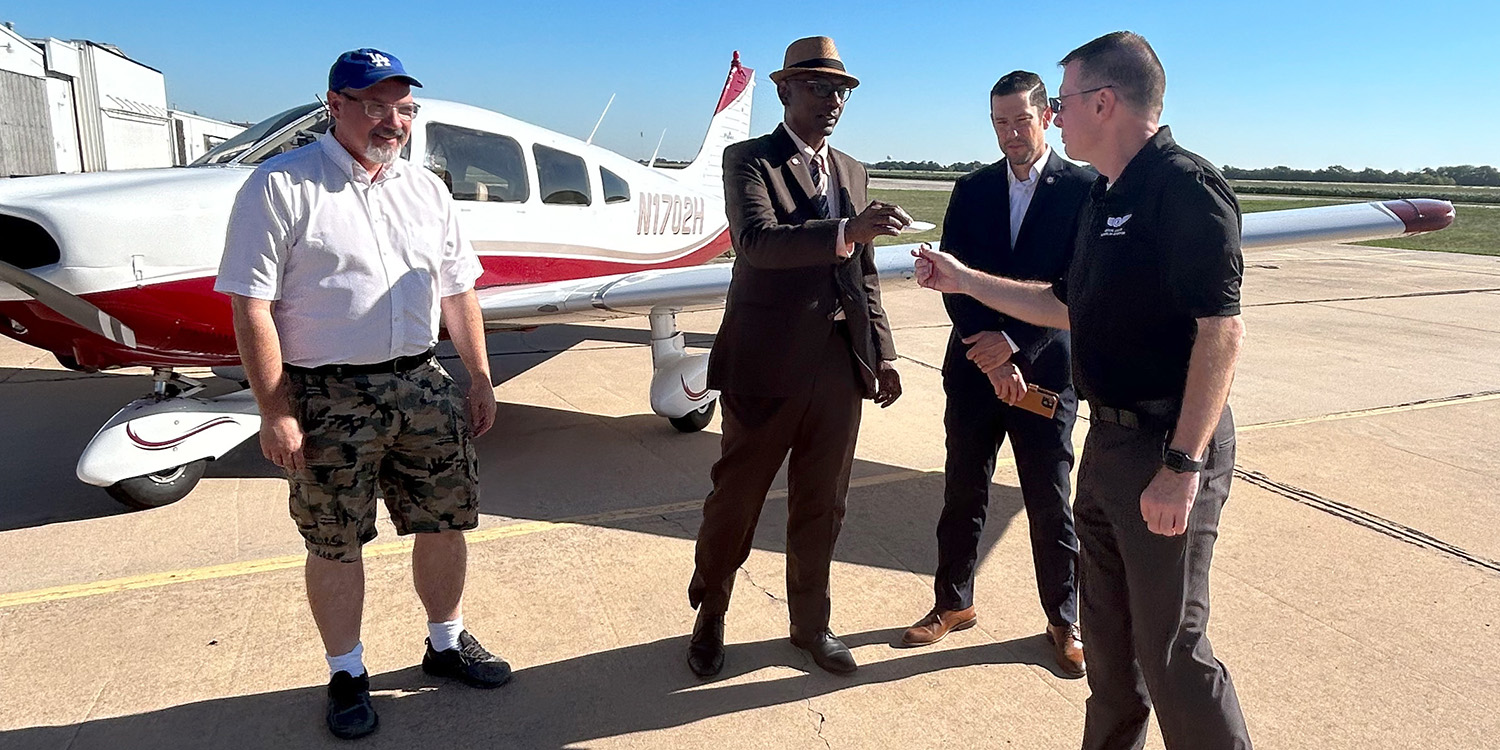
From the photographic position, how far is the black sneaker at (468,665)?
2.67m

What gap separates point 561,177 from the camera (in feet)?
21.0

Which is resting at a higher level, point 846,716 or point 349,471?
point 349,471

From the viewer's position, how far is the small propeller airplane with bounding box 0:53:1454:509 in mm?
3920

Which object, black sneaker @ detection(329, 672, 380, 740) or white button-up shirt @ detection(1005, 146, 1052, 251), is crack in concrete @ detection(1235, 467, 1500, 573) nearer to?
white button-up shirt @ detection(1005, 146, 1052, 251)

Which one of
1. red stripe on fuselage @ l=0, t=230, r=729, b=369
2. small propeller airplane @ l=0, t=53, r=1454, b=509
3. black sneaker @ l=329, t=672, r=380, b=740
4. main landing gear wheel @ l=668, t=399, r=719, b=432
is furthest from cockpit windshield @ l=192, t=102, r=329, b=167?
black sneaker @ l=329, t=672, r=380, b=740

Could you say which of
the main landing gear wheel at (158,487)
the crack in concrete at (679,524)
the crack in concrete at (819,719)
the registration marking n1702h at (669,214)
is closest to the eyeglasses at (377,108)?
the crack in concrete at (819,719)

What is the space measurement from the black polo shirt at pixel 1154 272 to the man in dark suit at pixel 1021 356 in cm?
77

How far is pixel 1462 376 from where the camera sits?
7.10 metres

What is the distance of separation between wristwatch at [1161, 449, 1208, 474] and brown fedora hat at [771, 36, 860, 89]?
4.39 ft

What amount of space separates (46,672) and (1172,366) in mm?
3247

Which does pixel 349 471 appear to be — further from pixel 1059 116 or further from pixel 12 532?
pixel 12 532

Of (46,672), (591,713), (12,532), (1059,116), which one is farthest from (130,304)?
(1059,116)

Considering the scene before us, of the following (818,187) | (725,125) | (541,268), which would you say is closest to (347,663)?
(818,187)

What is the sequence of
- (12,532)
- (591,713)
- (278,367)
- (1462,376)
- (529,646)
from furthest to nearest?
(1462,376)
(12,532)
(529,646)
(591,713)
(278,367)
